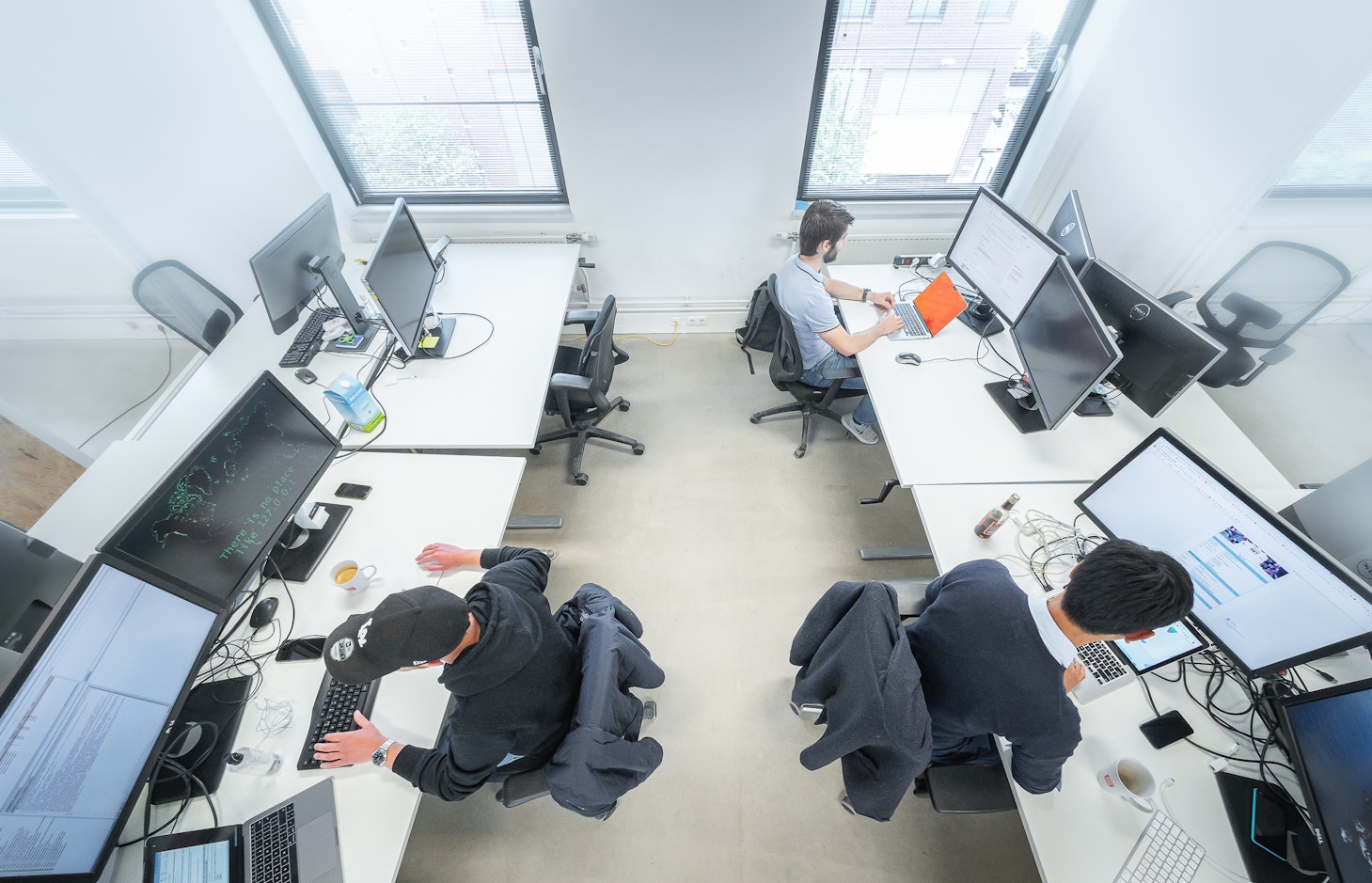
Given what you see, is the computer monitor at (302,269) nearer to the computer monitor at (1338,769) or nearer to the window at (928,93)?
the window at (928,93)

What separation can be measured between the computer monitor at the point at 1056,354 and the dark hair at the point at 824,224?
33.4 inches

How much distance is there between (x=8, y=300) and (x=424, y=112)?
277 cm

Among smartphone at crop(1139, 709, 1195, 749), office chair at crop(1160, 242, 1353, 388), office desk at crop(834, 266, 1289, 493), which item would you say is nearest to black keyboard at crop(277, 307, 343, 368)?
office desk at crop(834, 266, 1289, 493)

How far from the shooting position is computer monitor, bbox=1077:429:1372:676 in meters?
1.12

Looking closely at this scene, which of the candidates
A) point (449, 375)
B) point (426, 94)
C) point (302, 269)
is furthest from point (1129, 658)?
point (426, 94)

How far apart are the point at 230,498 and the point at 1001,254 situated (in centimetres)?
305

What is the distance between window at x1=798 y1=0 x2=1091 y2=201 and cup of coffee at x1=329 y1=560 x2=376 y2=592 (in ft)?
9.83

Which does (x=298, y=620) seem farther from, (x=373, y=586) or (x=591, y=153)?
(x=591, y=153)

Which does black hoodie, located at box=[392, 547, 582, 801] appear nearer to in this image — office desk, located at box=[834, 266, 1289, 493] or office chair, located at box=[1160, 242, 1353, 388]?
office desk, located at box=[834, 266, 1289, 493]

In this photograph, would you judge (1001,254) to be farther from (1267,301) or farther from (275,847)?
(275,847)

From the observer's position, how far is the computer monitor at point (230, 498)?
4.03 feet

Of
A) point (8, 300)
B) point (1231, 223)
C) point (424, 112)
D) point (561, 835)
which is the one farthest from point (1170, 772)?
point (8, 300)

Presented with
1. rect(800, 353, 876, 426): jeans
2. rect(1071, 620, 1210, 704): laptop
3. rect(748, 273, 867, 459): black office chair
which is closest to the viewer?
rect(1071, 620, 1210, 704): laptop

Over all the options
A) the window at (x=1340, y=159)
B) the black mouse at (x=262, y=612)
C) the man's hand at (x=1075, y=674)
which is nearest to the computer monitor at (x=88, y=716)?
the black mouse at (x=262, y=612)
